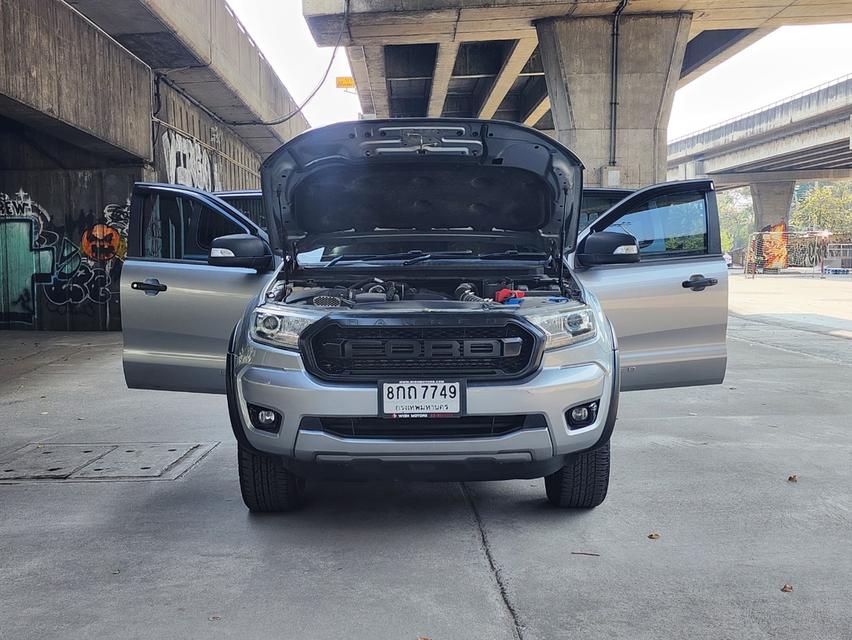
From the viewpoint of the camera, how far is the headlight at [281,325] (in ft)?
12.7

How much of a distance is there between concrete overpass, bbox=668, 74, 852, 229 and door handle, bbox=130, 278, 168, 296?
37.7m

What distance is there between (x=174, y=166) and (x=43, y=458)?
11.7 m

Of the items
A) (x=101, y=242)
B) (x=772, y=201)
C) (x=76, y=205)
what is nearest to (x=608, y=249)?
(x=101, y=242)

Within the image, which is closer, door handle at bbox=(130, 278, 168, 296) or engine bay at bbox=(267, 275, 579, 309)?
engine bay at bbox=(267, 275, 579, 309)

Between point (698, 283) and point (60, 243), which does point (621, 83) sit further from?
point (698, 283)

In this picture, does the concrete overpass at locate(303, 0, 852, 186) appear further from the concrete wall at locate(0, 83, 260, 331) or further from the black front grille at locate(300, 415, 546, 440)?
the black front grille at locate(300, 415, 546, 440)

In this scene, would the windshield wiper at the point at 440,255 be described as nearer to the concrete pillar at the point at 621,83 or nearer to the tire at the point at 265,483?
the tire at the point at 265,483

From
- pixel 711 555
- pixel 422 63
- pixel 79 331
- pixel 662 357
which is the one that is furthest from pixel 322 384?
pixel 422 63

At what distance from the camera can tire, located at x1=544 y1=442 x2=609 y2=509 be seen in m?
4.17

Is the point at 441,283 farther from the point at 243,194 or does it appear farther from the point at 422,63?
the point at 422,63

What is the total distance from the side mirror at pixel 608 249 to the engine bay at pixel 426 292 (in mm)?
610

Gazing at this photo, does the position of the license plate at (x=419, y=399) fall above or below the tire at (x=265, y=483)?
above

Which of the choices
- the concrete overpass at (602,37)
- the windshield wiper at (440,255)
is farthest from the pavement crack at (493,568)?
the concrete overpass at (602,37)

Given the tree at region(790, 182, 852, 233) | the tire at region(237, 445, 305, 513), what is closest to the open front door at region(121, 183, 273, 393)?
the tire at region(237, 445, 305, 513)
